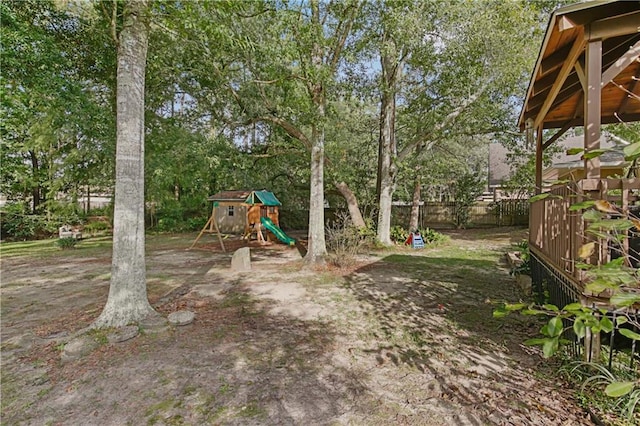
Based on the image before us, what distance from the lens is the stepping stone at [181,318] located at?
12.4ft

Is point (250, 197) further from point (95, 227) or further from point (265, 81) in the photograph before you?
point (95, 227)

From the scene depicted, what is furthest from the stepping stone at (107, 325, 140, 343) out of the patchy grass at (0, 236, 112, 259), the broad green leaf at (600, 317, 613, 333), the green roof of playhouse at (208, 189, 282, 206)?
the green roof of playhouse at (208, 189, 282, 206)

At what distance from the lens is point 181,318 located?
3.83 m

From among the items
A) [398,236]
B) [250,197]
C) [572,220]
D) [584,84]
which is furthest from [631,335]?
[250,197]

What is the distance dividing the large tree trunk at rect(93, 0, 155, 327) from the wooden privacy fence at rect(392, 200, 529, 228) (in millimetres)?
12971

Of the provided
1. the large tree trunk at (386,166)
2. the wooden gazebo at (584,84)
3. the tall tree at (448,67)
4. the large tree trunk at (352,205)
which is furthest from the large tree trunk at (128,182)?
the large tree trunk at (386,166)

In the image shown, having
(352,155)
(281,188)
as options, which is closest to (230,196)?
(281,188)

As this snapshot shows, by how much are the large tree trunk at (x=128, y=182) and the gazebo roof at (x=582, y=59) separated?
4.20 metres

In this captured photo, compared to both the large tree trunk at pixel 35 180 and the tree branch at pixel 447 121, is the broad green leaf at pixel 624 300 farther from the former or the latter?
the large tree trunk at pixel 35 180

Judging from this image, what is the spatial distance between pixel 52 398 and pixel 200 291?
2891 millimetres

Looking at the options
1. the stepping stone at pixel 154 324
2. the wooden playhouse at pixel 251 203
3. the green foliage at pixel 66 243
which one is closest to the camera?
the stepping stone at pixel 154 324

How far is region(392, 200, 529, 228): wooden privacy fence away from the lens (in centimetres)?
1502

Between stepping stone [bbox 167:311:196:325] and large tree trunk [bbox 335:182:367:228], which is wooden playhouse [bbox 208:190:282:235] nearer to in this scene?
large tree trunk [bbox 335:182:367:228]

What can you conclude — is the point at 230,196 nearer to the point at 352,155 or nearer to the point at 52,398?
the point at 352,155
